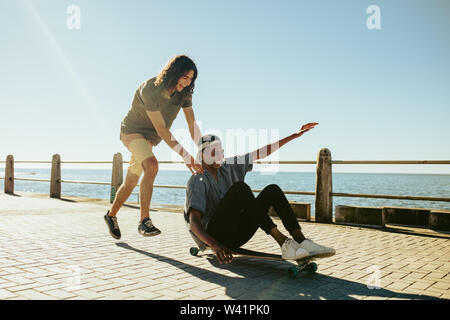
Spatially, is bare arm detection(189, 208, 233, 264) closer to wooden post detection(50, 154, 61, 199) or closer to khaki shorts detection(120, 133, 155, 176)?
khaki shorts detection(120, 133, 155, 176)

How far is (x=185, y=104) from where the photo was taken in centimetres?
486

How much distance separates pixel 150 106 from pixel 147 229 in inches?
54.7

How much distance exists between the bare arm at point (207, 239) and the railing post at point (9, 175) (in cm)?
1275

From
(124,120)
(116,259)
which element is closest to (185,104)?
(124,120)

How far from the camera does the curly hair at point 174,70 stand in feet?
13.7

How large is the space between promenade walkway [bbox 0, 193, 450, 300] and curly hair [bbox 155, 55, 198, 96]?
6.26ft

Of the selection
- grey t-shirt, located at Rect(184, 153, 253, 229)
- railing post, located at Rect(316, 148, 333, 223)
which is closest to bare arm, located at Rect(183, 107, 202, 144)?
grey t-shirt, located at Rect(184, 153, 253, 229)

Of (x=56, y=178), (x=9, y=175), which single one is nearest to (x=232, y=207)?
(x=56, y=178)

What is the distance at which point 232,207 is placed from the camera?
331 centimetres

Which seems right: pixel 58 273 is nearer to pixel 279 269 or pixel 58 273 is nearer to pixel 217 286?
pixel 217 286

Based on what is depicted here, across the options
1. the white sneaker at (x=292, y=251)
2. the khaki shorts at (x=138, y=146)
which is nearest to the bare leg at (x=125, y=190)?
the khaki shorts at (x=138, y=146)

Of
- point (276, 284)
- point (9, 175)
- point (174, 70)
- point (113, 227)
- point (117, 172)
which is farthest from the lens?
point (9, 175)

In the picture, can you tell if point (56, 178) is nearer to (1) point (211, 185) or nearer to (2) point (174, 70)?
(2) point (174, 70)
